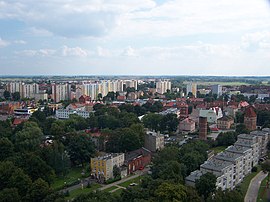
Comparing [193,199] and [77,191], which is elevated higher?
[193,199]

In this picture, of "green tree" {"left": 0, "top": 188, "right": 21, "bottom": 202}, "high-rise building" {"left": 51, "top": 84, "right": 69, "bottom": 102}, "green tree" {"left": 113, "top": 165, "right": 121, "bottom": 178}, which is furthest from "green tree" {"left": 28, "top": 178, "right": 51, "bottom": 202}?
"high-rise building" {"left": 51, "top": 84, "right": 69, "bottom": 102}

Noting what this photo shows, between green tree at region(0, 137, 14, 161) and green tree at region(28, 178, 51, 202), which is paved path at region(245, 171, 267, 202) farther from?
green tree at region(0, 137, 14, 161)

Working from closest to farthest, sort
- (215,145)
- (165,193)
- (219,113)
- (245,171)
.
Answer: (165,193)
(245,171)
(215,145)
(219,113)

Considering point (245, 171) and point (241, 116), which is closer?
point (245, 171)

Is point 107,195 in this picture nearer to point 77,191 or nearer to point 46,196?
point 46,196

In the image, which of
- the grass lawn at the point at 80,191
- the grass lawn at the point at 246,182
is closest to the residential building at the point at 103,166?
the grass lawn at the point at 80,191

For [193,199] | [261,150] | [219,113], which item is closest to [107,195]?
[193,199]
